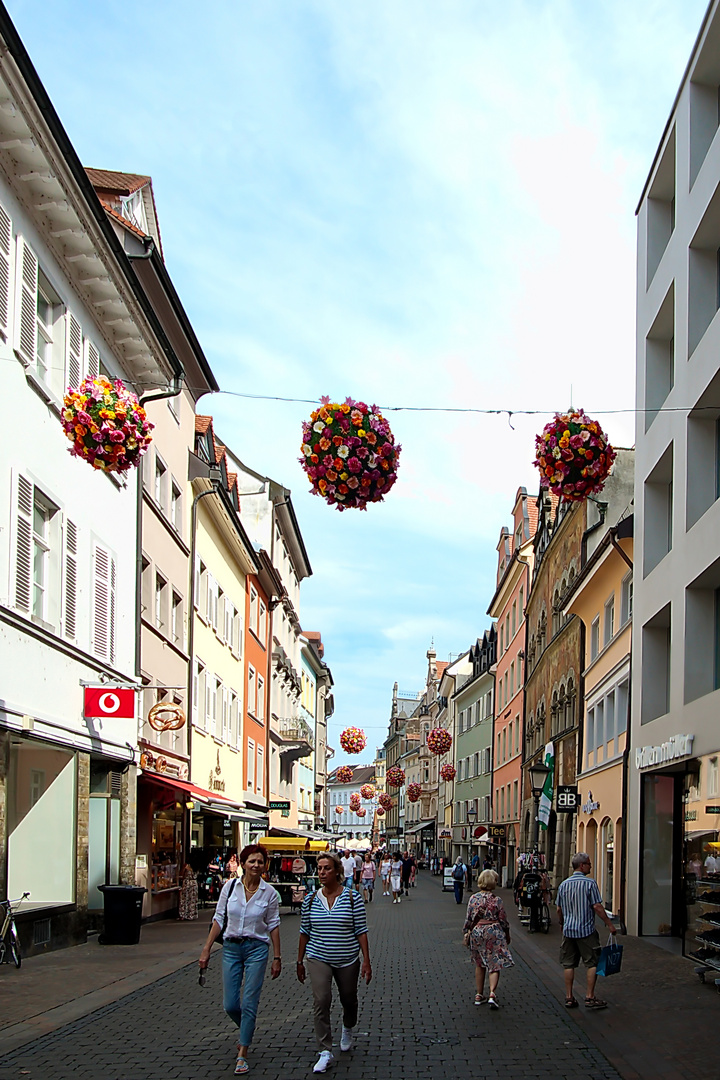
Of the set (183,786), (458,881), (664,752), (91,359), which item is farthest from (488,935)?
(458,881)

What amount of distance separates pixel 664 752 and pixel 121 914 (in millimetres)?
8797

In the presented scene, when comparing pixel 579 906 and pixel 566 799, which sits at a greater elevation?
pixel 579 906

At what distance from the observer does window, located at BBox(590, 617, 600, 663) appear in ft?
98.2

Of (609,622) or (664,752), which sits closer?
(664,752)

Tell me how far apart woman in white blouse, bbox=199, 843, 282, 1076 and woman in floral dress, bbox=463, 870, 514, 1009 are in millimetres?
3964

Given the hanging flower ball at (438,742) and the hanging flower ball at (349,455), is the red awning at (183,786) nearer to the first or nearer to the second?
the hanging flower ball at (349,455)

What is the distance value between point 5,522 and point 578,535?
2134 cm

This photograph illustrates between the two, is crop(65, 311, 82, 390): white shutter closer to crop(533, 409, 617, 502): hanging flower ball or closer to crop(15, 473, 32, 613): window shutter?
crop(15, 473, 32, 613): window shutter

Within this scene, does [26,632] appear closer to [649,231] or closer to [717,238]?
[717,238]

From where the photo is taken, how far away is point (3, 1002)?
12.0 metres

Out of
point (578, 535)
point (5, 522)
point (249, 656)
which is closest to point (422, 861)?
point (249, 656)

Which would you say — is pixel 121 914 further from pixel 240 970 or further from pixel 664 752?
pixel 240 970

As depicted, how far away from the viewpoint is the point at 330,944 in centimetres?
907

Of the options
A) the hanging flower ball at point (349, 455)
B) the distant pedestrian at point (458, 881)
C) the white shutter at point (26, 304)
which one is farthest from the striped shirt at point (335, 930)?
the distant pedestrian at point (458, 881)
